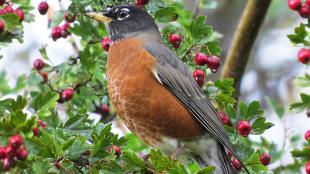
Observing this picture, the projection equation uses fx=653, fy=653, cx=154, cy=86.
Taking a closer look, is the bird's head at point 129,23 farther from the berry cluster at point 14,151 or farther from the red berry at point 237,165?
the berry cluster at point 14,151

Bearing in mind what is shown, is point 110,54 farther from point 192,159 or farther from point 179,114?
point 192,159

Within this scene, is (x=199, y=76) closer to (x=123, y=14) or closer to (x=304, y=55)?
(x=304, y=55)

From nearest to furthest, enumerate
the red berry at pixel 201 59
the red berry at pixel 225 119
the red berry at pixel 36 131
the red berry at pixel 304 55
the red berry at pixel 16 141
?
the red berry at pixel 16 141 < the red berry at pixel 36 131 < the red berry at pixel 304 55 < the red berry at pixel 201 59 < the red berry at pixel 225 119

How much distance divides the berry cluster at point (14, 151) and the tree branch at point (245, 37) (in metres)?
1.96

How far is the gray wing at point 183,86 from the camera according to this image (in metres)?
3.26

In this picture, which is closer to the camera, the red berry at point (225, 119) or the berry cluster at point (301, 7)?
the berry cluster at point (301, 7)

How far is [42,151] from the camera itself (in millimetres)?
2266

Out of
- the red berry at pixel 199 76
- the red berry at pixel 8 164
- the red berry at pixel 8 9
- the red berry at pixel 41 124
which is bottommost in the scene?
the red berry at pixel 199 76

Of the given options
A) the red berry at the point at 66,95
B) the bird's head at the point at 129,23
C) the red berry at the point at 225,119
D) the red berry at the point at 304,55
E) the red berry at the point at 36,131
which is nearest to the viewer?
the red berry at the point at 36,131

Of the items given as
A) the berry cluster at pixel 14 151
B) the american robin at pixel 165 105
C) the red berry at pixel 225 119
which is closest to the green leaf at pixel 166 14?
the american robin at pixel 165 105

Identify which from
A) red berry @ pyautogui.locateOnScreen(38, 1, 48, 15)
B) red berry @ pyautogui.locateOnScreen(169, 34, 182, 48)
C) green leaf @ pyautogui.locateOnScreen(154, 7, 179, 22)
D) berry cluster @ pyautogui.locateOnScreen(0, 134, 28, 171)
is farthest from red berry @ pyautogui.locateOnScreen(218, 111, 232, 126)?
berry cluster @ pyautogui.locateOnScreen(0, 134, 28, 171)

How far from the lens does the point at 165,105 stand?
3312 millimetres

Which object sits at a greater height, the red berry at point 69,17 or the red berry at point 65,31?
the red berry at point 69,17


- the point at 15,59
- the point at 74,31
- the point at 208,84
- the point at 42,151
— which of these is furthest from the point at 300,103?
the point at 15,59
